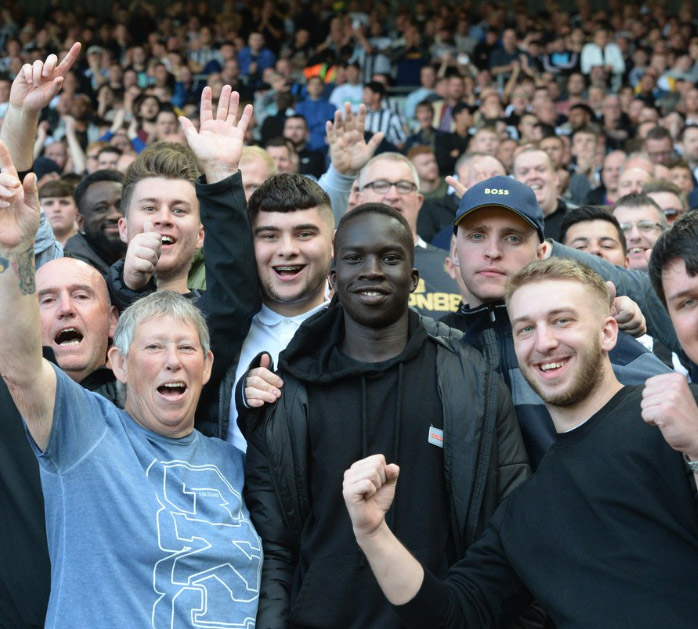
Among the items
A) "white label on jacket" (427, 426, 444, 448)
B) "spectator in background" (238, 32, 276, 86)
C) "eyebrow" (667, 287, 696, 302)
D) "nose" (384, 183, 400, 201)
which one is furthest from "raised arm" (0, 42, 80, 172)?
"spectator in background" (238, 32, 276, 86)

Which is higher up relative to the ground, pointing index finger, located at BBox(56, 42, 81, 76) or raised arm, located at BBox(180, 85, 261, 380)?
pointing index finger, located at BBox(56, 42, 81, 76)

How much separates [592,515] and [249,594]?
42.5 inches

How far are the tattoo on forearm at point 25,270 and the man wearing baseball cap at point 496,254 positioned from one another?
61.1 inches

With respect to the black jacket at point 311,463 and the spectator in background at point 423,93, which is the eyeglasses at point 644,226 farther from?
the spectator in background at point 423,93

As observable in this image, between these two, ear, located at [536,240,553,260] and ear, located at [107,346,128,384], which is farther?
ear, located at [536,240,553,260]

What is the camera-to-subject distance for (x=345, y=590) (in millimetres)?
3051

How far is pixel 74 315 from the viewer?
11.9ft

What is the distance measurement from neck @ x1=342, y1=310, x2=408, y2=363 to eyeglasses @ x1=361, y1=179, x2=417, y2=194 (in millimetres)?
A: 2560

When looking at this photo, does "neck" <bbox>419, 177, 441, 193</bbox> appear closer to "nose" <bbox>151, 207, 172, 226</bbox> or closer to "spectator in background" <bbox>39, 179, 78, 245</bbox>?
"spectator in background" <bbox>39, 179, 78, 245</bbox>

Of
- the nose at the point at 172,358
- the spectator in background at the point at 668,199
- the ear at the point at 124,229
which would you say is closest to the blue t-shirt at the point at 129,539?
the nose at the point at 172,358

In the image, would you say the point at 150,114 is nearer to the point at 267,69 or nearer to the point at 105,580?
the point at 267,69

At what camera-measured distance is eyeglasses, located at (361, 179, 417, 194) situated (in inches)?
228

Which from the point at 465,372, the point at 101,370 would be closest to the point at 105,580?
the point at 101,370

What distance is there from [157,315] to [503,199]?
1344 millimetres
